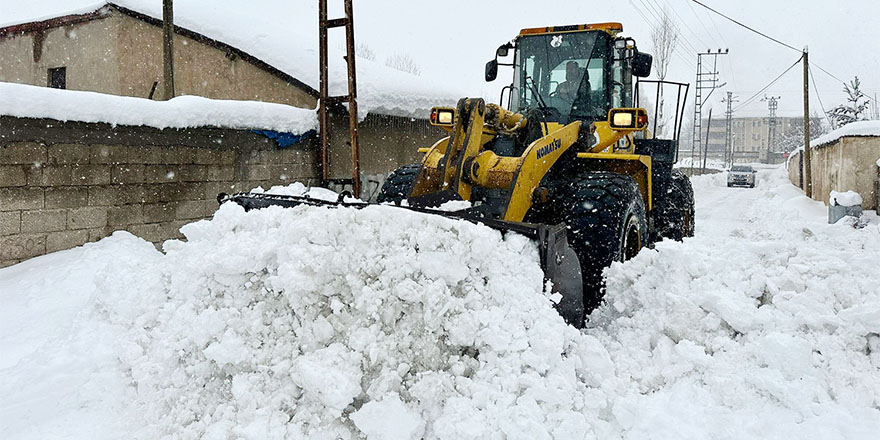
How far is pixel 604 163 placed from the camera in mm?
6031

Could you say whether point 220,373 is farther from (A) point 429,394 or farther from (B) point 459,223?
(B) point 459,223

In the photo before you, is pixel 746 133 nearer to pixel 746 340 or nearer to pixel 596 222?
pixel 596 222

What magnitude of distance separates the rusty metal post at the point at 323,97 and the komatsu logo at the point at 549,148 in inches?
174

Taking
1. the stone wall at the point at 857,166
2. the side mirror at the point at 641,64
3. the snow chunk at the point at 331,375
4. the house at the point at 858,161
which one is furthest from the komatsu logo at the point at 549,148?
the stone wall at the point at 857,166

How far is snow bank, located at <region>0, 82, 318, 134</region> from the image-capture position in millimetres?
5461

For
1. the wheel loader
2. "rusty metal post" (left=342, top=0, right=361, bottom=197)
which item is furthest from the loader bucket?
"rusty metal post" (left=342, top=0, right=361, bottom=197)

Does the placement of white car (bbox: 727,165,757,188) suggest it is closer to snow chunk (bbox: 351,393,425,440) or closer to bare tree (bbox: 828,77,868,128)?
bare tree (bbox: 828,77,868,128)

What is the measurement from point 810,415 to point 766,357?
1.68 ft

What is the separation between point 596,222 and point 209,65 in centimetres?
1009

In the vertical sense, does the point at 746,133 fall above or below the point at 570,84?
above

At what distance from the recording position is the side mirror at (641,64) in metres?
6.45

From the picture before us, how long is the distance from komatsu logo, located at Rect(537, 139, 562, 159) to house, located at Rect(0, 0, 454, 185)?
553cm

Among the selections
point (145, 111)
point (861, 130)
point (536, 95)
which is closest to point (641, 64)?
point (536, 95)

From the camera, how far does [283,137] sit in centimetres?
A: 837
